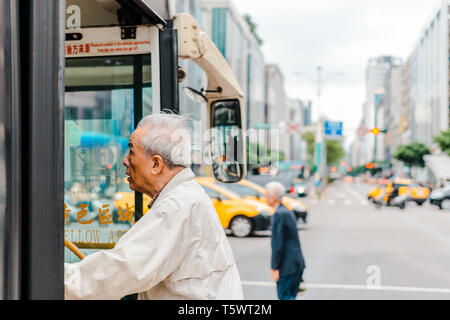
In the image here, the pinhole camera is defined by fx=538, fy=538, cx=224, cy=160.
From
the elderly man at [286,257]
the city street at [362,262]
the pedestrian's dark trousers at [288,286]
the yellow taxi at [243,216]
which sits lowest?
the city street at [362,262]

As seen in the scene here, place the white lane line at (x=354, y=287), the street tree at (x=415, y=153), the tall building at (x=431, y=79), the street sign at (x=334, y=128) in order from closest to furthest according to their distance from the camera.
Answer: the white lane line at (x=354, y=287) → the street sign at (x=334, y=128) → the tall building at (x=431, y=79) → the street tree at (x=415, y=153)

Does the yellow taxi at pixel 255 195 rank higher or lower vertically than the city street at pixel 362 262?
higher

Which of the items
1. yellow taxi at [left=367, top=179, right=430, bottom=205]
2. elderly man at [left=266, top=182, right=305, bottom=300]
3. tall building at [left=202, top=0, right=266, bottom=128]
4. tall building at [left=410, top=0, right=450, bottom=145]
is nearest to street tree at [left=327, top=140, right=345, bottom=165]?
tall building at [left=410, top=0, right=450, bottom=145]

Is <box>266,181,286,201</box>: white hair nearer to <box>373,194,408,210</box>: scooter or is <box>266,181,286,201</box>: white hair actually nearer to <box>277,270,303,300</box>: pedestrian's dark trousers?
<box>277,270,303,300</box>: pedestrian's dark trousers

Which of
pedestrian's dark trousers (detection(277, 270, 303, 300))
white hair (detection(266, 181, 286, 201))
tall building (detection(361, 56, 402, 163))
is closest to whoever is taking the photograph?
pedestrian's dark trousers (detection(277, 270, 303, 300))

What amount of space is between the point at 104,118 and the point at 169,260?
5.41 ft

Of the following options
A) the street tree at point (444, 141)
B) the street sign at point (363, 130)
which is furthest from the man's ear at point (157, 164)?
the street tree at point (444, 141)

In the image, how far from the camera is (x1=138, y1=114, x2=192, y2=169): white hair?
72.6 inches

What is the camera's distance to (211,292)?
1.69 metres

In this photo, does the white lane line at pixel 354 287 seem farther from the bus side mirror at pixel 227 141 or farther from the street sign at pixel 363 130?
the street sign at pixel 363 130

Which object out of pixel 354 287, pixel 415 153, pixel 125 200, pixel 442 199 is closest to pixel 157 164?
pixel 125 200

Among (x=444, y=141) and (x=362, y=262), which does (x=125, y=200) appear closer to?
(x=362, y=262)

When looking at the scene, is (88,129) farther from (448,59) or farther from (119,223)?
(448,59)

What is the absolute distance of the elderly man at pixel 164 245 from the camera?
1556mm
